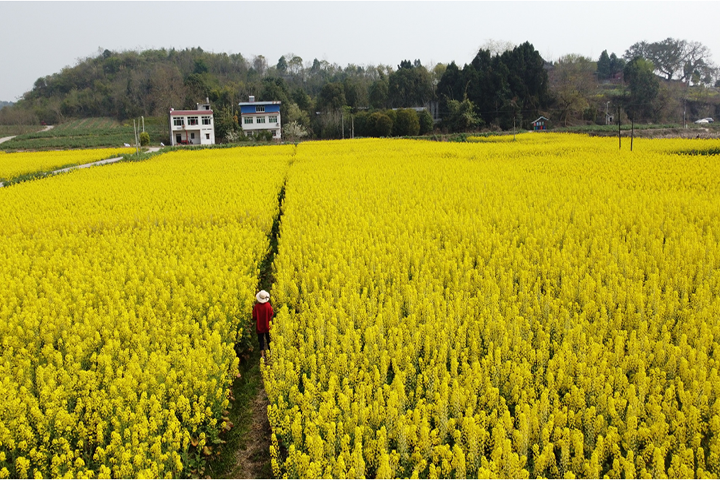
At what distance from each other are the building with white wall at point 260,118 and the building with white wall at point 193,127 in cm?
495

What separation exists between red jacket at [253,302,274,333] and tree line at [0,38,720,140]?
167 ft

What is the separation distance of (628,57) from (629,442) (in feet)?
405

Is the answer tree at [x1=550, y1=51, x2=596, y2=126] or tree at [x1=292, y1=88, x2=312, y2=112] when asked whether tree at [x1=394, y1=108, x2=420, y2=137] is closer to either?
tree at [x1=292, y1=88, x2=312, y2=112]

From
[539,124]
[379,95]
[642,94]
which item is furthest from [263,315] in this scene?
[642,94]

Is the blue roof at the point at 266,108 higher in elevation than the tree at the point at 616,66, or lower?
lower

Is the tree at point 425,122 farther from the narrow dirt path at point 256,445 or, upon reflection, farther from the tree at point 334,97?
the narrow dirt path at point 256,445

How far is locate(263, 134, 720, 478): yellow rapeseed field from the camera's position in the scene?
4.20 meters

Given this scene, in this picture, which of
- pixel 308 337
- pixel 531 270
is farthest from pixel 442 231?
pixel 308 337

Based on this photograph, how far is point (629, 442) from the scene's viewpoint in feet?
13.6

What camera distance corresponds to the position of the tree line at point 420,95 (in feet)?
196

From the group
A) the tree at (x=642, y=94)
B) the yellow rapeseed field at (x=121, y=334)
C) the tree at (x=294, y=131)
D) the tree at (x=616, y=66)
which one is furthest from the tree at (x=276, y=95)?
the tree at (x=616, y=66)

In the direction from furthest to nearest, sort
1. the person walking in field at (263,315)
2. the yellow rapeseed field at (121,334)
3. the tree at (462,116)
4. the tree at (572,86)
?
the tree at (572,86)
the tree at (462,116)
the person walking in field at (263,315)
the yellow rapeseed field at (121,334)

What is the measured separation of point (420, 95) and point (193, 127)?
3138 cm

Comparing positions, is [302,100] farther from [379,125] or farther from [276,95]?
[379,125]
